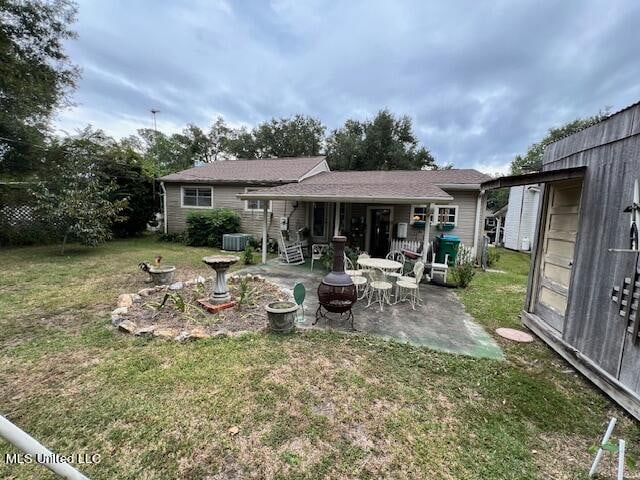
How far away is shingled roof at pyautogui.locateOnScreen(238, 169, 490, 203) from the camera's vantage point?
6817 millimetres

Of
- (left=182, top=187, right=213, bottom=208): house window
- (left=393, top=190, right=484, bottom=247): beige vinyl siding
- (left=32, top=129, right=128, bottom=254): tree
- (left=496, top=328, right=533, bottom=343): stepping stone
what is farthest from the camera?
(left=182, top=187, right=213, bottom=208): house window

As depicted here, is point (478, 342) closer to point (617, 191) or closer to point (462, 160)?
point (617, 191)

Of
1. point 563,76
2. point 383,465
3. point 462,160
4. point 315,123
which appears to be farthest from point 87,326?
point 462,160

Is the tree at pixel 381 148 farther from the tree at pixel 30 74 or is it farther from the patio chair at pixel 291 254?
the tree at pixel 30 74

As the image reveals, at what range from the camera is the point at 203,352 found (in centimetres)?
336

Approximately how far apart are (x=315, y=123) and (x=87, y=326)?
25.6m

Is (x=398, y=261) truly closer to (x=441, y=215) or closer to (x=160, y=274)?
(x=441, y=215)

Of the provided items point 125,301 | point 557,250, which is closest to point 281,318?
point 125,301

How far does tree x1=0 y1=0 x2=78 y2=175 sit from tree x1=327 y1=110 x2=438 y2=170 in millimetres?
17423

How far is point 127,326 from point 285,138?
25029 mm

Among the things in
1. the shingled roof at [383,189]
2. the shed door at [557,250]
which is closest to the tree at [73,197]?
the shingled roof at [383,189]

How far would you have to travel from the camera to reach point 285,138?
26.4 meters

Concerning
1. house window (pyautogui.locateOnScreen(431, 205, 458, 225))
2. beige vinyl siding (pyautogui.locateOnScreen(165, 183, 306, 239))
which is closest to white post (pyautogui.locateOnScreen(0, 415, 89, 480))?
beige vinyl siding (pyautogui.locateOnScreen(165, 183, 306, 239))

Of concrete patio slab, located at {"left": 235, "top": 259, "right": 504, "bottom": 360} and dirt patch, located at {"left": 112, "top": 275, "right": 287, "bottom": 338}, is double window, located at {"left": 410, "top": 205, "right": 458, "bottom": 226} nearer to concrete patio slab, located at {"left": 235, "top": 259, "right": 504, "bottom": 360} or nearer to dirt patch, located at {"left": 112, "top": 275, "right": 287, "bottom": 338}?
concrete patio slab, located at {"left": 235, "top": 259, "right": 504, "bottom": 360}
